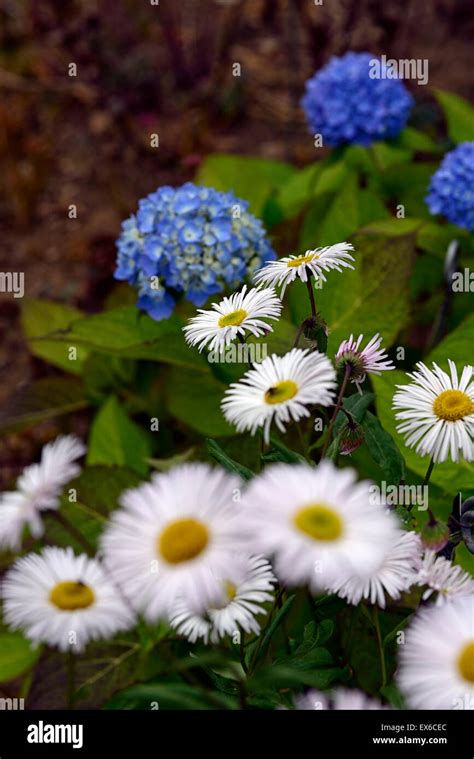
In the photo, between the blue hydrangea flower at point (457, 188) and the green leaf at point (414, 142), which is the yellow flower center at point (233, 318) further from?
the green leaf at point (414, 142)

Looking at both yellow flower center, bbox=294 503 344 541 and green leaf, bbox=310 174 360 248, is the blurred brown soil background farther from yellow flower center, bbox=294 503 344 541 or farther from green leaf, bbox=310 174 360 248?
yellow flower center, bbox=294 503 344 541

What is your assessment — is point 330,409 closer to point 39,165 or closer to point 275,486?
point 275,486

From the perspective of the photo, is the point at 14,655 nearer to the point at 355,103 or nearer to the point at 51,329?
the point at 51,329

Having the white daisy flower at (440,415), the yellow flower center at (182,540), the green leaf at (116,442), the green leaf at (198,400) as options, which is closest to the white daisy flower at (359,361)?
the white daisy flower at (440,415)

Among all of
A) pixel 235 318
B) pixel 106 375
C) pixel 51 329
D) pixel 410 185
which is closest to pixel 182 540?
pixel 235 318

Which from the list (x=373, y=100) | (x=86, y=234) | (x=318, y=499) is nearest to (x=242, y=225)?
(x=373, y=100)
